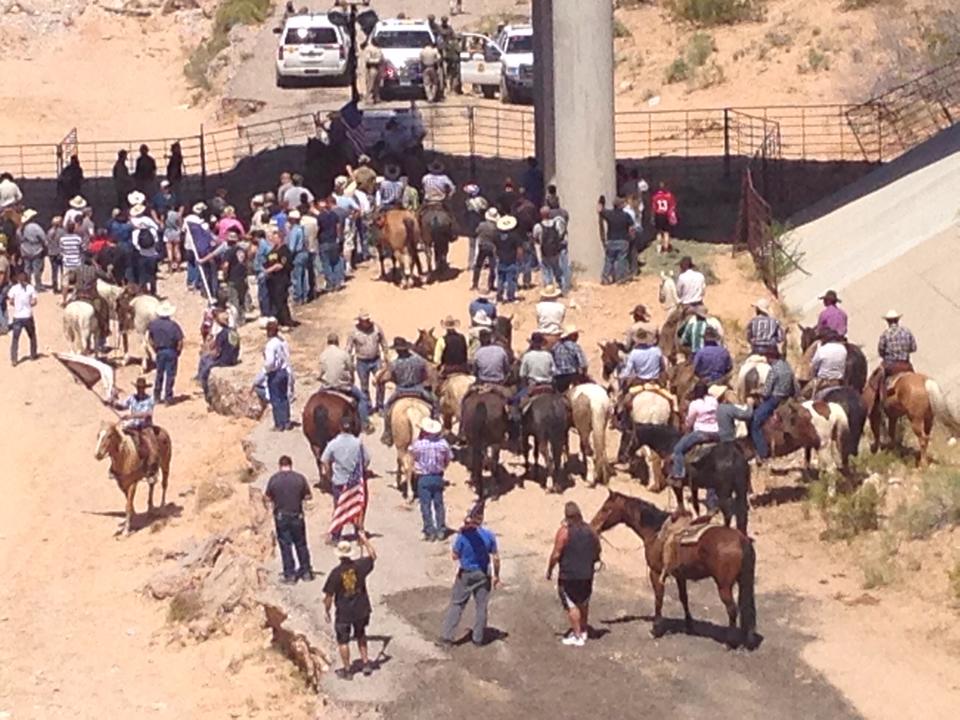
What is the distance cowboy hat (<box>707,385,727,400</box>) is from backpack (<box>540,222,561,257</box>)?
875cm

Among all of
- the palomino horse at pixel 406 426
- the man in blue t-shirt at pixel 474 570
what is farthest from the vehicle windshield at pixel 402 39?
the man in blue t-shirt at pixel 474 570

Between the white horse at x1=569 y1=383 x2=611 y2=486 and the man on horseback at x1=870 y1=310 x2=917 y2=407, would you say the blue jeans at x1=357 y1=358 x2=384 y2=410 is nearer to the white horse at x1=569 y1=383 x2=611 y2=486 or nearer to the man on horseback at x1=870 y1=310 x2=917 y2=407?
the white horse at x1=569 y1=383 x2=611 y2=486

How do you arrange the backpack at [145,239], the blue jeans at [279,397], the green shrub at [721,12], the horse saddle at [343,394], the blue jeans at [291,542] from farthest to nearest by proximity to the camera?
1. the green shrub at [721,12]
2. the backpack at [145,239]
3. the blue jeans at [279,397]
4. the horse saddle at [343,394]
5. the blue jeans at [291,542]

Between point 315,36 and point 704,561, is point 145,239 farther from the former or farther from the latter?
point 315,36

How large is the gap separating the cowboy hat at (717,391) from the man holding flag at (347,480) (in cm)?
365

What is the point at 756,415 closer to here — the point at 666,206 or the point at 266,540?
the point at 266,540

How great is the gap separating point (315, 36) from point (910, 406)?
3087 cm

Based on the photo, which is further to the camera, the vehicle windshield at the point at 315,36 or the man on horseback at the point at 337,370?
the vehicle windshield at the point at 315,36

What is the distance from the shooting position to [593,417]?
22547mm

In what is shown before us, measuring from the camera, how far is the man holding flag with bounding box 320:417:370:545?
2033 centimetres

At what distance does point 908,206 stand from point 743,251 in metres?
3.15

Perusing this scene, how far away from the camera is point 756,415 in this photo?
22109 millimetres

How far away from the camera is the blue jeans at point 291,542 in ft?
64.9

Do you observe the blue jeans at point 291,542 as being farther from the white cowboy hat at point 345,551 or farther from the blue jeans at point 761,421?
the blue jeans at point 761,421
